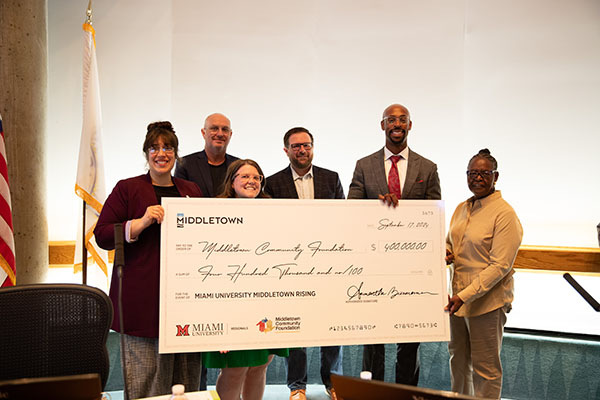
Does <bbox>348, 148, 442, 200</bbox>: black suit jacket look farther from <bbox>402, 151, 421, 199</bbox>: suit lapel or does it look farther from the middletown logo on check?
the middletown logo on check

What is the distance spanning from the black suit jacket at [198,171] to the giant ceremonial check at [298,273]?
3.02 feet

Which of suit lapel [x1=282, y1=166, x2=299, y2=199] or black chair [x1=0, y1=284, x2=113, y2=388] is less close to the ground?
suit lapel [x1=282, y1=166, x2=299, y2=199]

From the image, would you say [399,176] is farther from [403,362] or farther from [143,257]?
[143,257]

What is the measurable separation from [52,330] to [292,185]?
185cm

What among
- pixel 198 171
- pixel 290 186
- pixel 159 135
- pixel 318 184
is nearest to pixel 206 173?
pixel 198 171

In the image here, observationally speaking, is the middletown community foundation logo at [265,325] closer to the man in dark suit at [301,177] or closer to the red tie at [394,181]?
the man in dark suit at [301,177]

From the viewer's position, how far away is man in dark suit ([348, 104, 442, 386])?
10.7 ft

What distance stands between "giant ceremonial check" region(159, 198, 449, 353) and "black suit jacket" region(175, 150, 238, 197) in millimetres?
920

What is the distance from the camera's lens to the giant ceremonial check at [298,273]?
97.4 inches

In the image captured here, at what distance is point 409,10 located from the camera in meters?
4.81

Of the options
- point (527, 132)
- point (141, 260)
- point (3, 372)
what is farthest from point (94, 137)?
point (527, 132)

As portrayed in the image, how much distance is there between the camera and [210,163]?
3535 mm

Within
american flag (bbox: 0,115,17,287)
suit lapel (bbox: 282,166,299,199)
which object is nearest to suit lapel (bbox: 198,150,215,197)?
suit lapel (bbox: 282,166,299,199)

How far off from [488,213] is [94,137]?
116 inches
